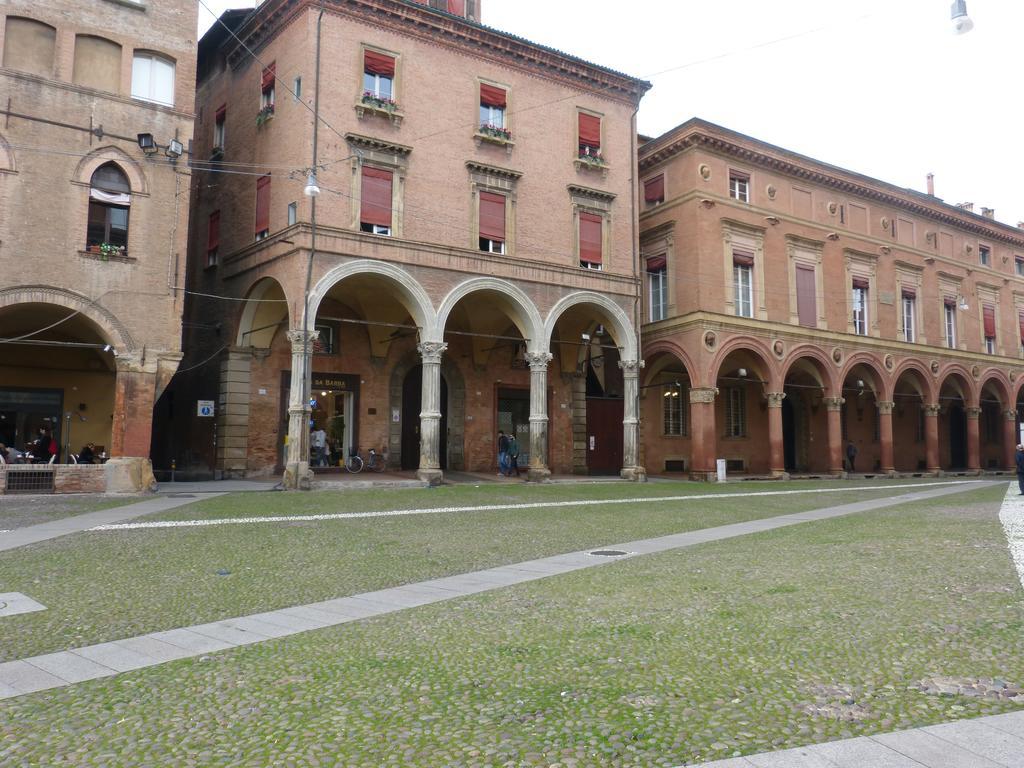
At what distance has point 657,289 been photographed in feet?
101

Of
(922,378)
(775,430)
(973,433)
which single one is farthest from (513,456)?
(973,433)

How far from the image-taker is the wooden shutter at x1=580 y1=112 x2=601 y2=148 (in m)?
27.1

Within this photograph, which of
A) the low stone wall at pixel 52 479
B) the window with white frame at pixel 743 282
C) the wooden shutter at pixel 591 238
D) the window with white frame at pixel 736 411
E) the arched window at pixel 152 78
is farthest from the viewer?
the window with white frame at pixel 736 411

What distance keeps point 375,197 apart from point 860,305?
74.7 ft

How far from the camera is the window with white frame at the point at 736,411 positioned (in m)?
34.2

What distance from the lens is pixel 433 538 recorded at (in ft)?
38.3

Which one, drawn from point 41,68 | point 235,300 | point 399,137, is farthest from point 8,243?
point 399,137

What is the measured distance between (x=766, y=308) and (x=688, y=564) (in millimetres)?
23567

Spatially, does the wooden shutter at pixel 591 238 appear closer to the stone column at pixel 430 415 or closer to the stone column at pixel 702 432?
the stone column at pixel 702 432

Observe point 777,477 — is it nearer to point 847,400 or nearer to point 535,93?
point 847,400

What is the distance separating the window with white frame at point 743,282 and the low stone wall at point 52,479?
22.2m

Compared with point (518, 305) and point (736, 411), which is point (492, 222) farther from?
point (736, 411)

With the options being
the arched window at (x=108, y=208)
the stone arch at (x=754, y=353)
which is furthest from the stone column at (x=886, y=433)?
the arched window at (x=108, y=208)

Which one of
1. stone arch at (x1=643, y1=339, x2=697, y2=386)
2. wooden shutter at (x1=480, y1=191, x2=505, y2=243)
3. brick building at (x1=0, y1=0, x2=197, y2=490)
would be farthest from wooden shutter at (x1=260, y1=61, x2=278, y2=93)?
stone arch at (x1=643, y1=339, x2=697, y2=386)
